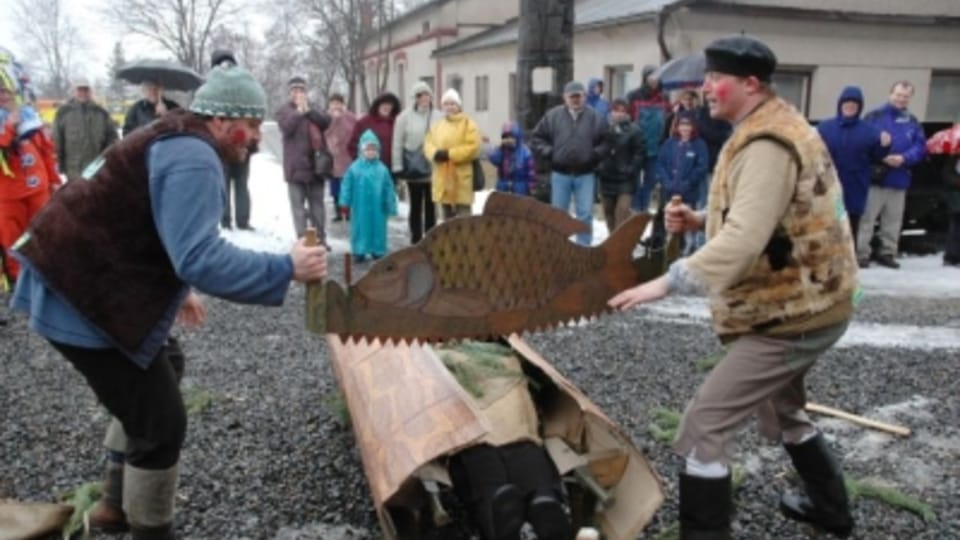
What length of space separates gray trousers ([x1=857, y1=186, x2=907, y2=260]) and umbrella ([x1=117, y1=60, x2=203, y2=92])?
7696 millimetres

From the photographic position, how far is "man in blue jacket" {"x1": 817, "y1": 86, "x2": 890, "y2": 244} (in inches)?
366

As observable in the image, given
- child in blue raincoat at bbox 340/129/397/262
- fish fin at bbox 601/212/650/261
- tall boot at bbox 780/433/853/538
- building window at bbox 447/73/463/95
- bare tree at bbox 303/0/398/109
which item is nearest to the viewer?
fish fin at bbox 601/212/650/261

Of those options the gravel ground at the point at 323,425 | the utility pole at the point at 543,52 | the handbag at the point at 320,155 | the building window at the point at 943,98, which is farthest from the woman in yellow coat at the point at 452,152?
the building window at the point at 943,98

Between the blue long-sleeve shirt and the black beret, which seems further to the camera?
the black beret

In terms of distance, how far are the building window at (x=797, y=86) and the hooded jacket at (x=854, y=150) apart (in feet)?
22.3

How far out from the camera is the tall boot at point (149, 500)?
314cm

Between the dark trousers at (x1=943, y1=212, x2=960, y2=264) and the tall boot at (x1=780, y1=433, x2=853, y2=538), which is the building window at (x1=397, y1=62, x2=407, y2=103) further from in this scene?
the tall boot at (x1=780, y1=433, x2=853, y2=538)

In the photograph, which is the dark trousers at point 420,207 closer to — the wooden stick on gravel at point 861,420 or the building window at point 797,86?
the wooden stick on gravel at point 861,420

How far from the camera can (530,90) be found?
1061 cm

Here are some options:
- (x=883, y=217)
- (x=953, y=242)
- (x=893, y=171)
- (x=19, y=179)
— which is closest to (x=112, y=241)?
(x=19, y=179)

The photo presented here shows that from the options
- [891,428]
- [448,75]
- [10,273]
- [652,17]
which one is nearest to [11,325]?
[10,273]

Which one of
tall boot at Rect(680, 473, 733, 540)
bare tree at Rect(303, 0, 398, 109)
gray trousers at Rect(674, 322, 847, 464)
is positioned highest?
bare tree at Rect(303, 0, 398, 109)

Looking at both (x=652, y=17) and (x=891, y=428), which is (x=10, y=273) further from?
(x=652, y=17)

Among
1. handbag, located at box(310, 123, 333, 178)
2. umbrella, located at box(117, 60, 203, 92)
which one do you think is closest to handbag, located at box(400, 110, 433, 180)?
handbag, located at box(310, 123, 333, 178)
